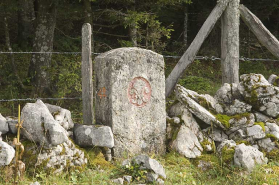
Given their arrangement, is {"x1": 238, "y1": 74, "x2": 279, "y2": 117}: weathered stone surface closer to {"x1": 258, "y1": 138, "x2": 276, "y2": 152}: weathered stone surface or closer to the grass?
{"x1": 258, "y1": 138, "x2": 276, "y2": 152}: weathered stone surface

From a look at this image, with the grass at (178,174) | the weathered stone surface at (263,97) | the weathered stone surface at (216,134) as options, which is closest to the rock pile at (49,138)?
the grass at (178,174)

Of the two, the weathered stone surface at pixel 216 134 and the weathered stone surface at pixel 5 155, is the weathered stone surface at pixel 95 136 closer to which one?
the weathered stone surface at pixel 5 155

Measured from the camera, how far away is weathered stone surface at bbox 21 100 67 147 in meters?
4.82

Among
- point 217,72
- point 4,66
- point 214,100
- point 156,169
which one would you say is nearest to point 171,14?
point 217,72

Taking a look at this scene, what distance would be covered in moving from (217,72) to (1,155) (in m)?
9.81

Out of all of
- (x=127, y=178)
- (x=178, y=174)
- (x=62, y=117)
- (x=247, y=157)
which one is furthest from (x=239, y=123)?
(x=62, y=117)

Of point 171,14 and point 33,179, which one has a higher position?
point 171,14

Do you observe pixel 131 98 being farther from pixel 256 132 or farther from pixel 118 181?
pixel 256 132

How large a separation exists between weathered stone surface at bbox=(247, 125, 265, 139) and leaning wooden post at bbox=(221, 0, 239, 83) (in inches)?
47.3

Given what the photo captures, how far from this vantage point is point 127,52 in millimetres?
5668

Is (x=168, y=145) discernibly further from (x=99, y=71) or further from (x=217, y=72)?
(x=217, y=72)

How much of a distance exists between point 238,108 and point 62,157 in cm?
306

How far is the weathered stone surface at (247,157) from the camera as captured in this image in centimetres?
516

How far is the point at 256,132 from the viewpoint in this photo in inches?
237
